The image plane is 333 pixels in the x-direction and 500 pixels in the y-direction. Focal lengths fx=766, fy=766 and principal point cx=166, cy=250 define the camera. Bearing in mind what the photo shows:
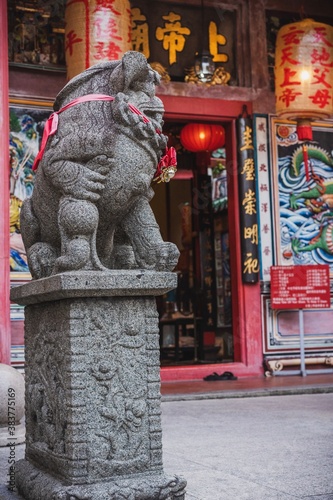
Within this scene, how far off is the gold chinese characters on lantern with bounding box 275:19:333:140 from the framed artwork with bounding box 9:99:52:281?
2.81 m

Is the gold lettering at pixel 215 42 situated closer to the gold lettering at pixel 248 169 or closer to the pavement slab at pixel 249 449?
the gold lettering at pixel 248 169

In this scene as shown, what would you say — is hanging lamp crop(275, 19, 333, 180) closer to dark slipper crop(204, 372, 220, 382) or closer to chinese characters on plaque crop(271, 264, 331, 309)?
chinese characters on plaque crop(271, 264, 331, 309)

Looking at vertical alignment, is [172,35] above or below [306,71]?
above

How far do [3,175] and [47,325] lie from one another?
360 centimetres

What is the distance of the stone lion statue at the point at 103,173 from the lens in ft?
10.9

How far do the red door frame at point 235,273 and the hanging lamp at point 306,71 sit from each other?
101 centimetres

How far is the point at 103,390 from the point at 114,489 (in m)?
0.39

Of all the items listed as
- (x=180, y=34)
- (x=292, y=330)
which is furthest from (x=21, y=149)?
(x=292, y=330)

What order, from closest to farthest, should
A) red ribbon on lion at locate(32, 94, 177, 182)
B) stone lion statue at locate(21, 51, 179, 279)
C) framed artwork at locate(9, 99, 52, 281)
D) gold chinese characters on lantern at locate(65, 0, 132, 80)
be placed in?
stone lion statue at locate(21, 51, 179, 279) < red ribbon on lion at locate(32, 94, 177, 182) < gold chinese characters on lantern at locate(65, 0, 132, 80) < framed artwork at locate(9, 99, 52, 281)

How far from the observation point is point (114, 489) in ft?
10.1

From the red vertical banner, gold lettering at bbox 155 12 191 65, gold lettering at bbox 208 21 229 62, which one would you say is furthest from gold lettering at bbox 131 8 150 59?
the red vertical banner

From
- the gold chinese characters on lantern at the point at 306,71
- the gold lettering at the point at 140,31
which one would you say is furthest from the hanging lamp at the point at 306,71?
the gold lettering at the point at 140,31

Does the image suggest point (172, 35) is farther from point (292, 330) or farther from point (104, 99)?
point (104, 99)

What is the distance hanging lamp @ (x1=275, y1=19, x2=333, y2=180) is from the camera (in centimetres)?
888
